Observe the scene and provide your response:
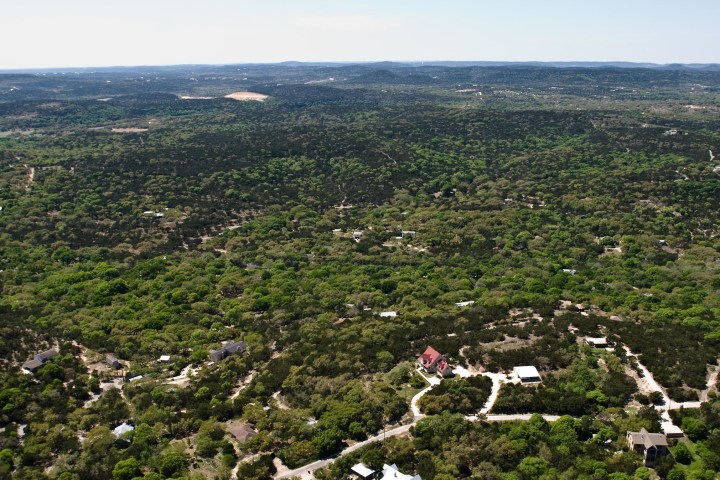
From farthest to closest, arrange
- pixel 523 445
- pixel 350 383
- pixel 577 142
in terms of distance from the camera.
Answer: pixel 577 142 < pixel 350 383 < pixel 523 445

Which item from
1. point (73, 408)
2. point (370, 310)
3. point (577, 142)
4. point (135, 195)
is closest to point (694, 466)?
point (370, 310)

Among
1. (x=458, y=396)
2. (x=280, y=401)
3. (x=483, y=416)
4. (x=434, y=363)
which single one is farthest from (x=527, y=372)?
(x=280, y=401)

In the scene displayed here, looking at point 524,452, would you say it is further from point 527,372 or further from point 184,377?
point 184,377

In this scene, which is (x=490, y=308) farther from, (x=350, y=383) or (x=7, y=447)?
(x=7, y=447)

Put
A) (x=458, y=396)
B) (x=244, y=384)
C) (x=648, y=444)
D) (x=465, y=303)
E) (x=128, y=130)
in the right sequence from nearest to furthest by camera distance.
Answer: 1. (x=648, y=444)
2. (x=458, y=396)
3. (x=244, y=384)
4. (x=465, y=303)
5. (x=128, y=130)

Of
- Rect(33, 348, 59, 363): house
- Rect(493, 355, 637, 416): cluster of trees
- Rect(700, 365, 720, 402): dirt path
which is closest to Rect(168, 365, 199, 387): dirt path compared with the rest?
Rect(33, 348, 59, 363): house

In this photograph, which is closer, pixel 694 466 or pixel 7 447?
pixel 694 466

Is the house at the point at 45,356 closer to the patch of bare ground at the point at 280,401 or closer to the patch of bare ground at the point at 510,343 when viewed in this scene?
the patch of bare ground at the point at 280,401
